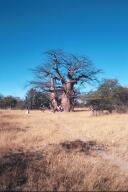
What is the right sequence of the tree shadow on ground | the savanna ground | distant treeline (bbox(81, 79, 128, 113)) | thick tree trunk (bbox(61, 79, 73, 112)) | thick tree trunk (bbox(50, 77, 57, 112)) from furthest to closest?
thick tree trunk (bbox(50, 77, 57, 112)) → thick tree trunk (bbox(61, 79, 73, 112)) → distant treeline (bbox(81, 79, 128, 113)) → the tree shadow on ground → the savanna ground

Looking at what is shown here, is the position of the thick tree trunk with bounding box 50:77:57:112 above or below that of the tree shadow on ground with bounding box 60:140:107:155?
above

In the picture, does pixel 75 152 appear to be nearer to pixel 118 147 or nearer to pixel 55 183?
pixel 118 147

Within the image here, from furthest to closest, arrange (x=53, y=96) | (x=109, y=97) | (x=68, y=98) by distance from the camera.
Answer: (x=53, y=96)
(x=68, y=98)
(x=109, y=97)

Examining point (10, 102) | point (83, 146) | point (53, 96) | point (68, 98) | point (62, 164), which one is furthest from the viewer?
point (10, 102)

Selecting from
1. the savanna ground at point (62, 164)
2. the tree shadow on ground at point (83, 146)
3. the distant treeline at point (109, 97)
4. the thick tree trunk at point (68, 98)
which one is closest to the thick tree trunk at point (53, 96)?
the thick tree trunk at point (68, 98)

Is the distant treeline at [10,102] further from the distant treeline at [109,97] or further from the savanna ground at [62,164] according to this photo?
the savanna ground at [62,164]

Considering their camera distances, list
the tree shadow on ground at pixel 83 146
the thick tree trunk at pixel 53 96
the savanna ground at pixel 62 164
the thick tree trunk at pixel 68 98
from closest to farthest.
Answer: the savanna ground at pixel 62 164 → the tree shadow on ground at pixel 83 146 → the thick tree trunk at pixel 68 98 → the thick tree trunk at pixel 53 96

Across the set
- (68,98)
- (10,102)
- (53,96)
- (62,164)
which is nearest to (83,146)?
(62,164)

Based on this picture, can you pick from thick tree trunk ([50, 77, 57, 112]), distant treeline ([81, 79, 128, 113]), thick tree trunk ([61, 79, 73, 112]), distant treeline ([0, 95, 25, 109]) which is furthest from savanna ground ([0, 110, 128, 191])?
distant treeline ([0, 95, 25, 109])

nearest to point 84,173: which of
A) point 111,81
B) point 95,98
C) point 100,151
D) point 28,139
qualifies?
point 100,151

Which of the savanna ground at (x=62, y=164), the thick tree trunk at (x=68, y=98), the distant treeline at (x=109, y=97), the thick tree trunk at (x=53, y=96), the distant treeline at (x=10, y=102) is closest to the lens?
the savanna ground at (x=62, y=164)

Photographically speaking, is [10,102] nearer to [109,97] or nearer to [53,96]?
[53,96]

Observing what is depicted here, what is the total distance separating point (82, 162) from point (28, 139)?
4.41 metres

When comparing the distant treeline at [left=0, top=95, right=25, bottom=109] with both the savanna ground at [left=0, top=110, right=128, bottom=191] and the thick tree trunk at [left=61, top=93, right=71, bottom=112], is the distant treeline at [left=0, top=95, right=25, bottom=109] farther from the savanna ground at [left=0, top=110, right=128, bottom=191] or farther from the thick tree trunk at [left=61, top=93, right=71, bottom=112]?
the savanna ground at [left=0, top=110, right=128, bottom=191]
